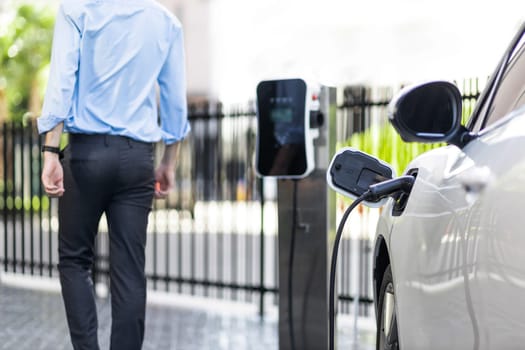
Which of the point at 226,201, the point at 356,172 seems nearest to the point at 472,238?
the point at 356,172

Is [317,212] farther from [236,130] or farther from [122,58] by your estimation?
[236,130]

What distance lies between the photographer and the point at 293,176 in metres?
4.48

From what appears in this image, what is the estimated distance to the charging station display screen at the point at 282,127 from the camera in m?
4.47

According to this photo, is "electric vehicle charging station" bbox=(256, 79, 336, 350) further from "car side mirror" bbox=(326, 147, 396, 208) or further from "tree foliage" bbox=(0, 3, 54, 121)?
"tree foliage" bbox=(0, 3, 54, 121)

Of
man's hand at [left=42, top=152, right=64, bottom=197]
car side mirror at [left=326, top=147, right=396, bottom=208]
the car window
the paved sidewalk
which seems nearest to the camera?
the car window

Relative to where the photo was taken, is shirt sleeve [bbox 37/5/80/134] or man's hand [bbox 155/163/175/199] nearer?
shirt sleeve [bbox 37/5/80/134]

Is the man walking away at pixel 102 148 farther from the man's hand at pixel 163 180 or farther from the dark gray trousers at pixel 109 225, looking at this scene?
the man's hand at pixel 163 180

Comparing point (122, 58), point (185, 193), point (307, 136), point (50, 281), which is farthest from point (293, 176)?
point (185, 193)

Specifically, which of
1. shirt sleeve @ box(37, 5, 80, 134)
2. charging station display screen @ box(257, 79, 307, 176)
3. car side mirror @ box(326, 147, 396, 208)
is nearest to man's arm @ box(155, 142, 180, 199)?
shirt sleeve @ box(37, 5, 80, 134)

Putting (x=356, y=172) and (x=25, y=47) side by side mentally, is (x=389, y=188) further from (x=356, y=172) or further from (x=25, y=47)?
(x=25, y=47)

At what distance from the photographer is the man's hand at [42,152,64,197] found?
3455 millimetres

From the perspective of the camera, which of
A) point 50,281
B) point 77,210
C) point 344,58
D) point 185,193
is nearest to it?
point 77,210

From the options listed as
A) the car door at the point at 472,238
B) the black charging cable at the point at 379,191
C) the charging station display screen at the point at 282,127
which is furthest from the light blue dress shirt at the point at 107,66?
the car door at the point at 472,238

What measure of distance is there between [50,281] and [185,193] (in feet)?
10.5
